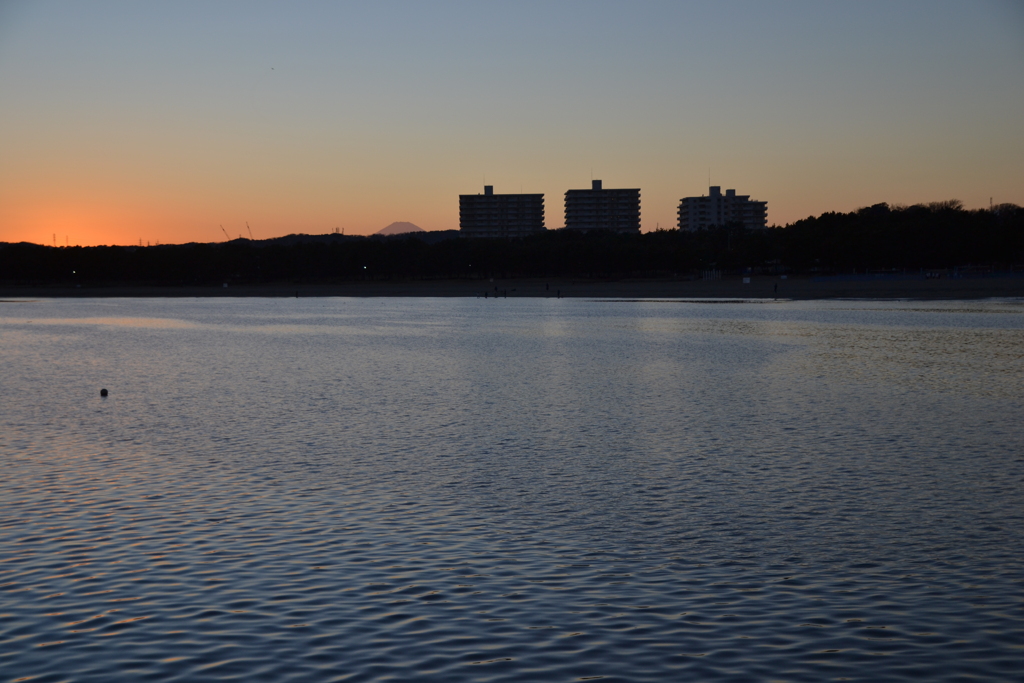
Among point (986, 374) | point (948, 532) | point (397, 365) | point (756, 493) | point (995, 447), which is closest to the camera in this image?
point (948, 532)

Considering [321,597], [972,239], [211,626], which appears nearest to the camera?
[211,626]

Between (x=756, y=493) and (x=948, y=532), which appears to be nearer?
(x=948, y=532)

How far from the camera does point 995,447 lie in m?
25.0

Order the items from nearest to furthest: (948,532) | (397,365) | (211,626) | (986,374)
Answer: (211,626)
(948,532)
(986,374)
(397,365)

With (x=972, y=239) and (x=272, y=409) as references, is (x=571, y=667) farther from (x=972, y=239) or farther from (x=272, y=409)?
(x=972, y=239)

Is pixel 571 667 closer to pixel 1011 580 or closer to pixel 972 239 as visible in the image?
pixel 1011 580

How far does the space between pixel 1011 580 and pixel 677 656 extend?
591cm

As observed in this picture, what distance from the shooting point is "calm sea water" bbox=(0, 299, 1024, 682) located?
37.5 ft

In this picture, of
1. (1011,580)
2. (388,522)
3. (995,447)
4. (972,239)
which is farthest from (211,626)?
(972,239)

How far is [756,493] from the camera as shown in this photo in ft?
65.2

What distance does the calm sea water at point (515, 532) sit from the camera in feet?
37.5

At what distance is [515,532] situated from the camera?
1702 cm

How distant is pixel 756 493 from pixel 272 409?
19.2m

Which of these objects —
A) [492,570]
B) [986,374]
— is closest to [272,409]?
[492,570]
